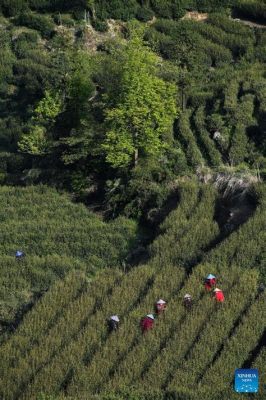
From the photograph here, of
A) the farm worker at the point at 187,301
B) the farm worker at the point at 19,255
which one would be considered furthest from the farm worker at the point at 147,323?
the farm worker at the point at 19,255

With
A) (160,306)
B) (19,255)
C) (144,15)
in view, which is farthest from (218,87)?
(160,306)

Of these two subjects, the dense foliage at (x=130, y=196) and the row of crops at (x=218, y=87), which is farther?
the row of crops at (x=218, y=87)

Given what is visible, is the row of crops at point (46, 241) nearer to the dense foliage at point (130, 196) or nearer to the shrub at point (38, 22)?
the dense foliage at point (130, 196)

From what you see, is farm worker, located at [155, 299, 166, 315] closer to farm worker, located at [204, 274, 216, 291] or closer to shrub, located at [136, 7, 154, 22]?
farm worker, located at [204, 274, 216, 291]

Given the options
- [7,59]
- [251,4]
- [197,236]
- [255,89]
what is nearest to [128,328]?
[197,236]

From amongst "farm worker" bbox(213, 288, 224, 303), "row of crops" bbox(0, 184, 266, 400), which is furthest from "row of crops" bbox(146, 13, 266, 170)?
"farm worker" bbox(213, 288, 224, 303)

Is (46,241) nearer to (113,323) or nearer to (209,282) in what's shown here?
(113,323)
